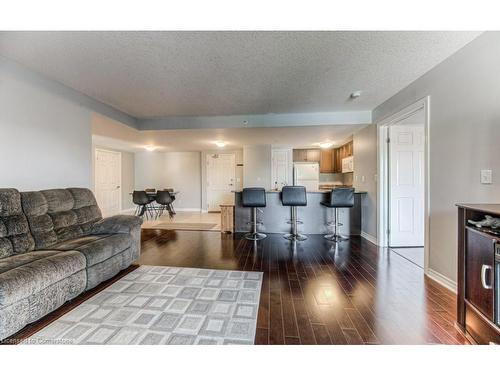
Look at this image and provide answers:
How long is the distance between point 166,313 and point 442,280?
2861 millimetres

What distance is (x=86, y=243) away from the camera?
2.32 m

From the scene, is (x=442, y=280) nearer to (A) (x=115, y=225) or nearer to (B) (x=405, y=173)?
(B) (x=405, y=173)

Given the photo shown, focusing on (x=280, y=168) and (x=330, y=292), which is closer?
(x=330, y=292)

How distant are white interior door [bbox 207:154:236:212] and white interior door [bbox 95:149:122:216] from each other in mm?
3100

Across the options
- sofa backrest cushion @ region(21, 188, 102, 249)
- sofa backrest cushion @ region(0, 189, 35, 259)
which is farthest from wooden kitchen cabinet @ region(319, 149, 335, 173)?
sofa backrest cushion @ region(0, 189, 35, 259)

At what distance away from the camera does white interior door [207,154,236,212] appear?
25.4 feet

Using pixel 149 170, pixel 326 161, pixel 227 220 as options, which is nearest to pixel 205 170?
pixel 149 170

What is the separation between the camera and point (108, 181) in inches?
279

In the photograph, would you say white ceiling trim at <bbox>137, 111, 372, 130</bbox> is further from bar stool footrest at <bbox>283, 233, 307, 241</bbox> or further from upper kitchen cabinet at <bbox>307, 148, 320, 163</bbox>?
upper kitchen cabinet at <bbox>307, 148, 320, 163</bbox>

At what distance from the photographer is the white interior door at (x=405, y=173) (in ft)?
11.7

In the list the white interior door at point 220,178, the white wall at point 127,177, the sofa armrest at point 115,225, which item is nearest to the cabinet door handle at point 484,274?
→ the sofa armrest at point 115,225

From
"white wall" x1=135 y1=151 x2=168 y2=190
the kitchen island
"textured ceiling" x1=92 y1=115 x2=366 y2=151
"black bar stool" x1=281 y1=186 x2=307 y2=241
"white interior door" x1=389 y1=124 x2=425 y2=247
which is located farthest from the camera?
"white wall" x1=135 y1=151 x2=168 y2=190

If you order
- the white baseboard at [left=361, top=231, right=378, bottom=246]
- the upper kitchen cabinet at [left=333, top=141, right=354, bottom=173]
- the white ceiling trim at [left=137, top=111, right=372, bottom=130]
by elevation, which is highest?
the white ceiling trim at [left=137, top=111, right=372, bottom=130]
